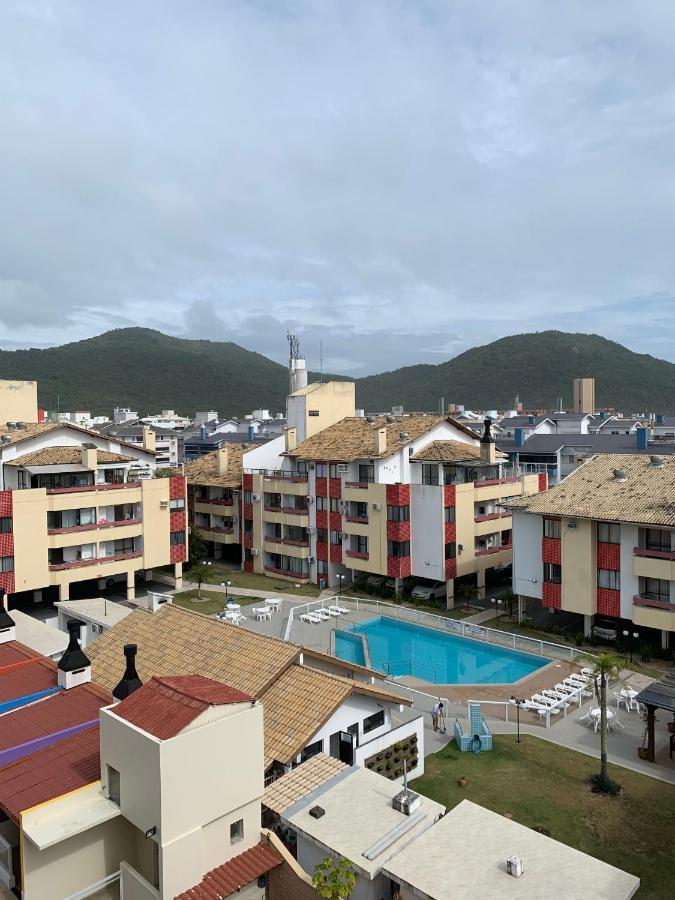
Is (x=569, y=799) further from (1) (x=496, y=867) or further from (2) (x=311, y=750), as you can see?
(1) (x=496, y=867)

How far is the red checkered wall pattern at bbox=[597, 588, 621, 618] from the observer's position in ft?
114

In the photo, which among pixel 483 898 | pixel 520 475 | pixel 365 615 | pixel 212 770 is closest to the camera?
pixel 483 898

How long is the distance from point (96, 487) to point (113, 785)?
31.6 m

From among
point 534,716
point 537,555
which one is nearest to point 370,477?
point 537,555

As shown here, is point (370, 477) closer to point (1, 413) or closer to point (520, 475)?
point (520, 475)

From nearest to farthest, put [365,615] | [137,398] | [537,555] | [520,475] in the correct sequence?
[537,555] < [365,615] < [520,475] < [137,398]

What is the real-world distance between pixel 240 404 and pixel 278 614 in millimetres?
142034

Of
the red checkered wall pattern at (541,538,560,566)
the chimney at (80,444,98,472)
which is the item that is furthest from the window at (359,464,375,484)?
the chimney at (80,444,98,472)

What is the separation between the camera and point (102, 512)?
44.2m

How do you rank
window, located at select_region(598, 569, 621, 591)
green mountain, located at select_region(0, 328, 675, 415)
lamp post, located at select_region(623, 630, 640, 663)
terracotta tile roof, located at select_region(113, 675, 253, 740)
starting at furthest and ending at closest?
green mountain, located at select_region(0, 328, 675, 415) < window, located at select_region(598, 569, 621, 591) < lamp post, located at select_region(623, 630, 640, 663) < terracotta tile roof, located at select_region(113, 675, 253, 740)

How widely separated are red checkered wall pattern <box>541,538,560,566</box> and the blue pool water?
17.4ft

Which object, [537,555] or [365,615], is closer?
[537,555]

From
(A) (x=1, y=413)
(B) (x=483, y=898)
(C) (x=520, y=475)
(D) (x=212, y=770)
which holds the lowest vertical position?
(B) (x=483, y=898)

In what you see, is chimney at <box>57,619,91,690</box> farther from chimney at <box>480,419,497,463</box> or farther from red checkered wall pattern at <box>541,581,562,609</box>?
chimney at <box>480,419,497,463</box>
